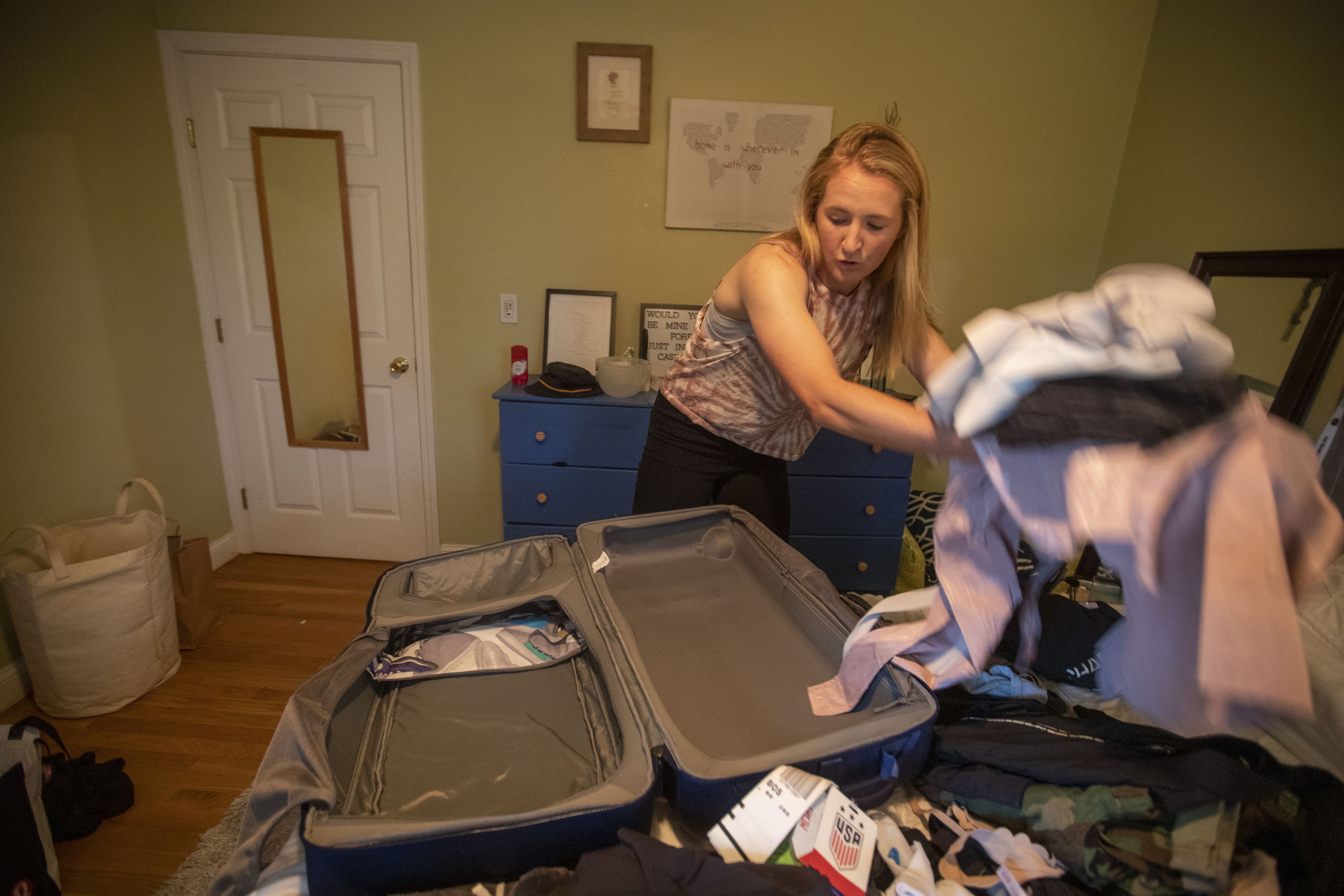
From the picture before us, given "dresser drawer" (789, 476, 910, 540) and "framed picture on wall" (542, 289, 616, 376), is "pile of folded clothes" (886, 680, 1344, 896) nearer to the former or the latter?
"dresser drawer" (789, 476, 910, 540)

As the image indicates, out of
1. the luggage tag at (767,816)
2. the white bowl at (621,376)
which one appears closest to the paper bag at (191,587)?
the white bowl at (621,376)

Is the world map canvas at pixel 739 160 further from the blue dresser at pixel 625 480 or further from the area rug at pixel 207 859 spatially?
the area rug at pixel 207 859

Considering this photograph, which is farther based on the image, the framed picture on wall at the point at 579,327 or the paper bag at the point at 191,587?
the framed picture on wall at the point at 579,327

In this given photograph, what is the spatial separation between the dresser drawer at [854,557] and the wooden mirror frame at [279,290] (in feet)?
6.58

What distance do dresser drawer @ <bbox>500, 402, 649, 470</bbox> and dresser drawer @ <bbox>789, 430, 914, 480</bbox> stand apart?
2.05 ft

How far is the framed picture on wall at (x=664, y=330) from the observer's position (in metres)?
2.65

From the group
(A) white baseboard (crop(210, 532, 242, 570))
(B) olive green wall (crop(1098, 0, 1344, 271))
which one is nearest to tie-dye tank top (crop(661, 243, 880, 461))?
(B) olive green wall (crop(1098, 0, 1344, 271))

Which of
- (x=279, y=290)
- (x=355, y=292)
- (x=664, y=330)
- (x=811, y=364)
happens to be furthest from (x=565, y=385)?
(x=811, y=364)

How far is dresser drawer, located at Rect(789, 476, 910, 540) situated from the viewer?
7.76 feet

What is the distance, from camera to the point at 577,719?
967 mm

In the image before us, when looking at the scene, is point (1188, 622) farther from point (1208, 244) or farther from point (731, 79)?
point (731, 79)

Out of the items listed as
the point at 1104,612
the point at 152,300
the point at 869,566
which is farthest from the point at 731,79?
the point at 152,300

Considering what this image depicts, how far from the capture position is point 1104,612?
129 centimetres

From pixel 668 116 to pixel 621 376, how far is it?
106cm
